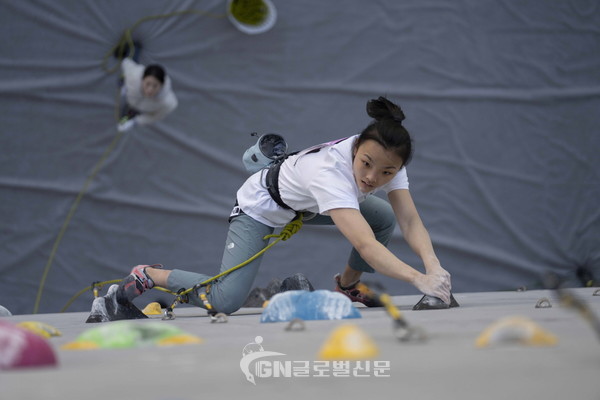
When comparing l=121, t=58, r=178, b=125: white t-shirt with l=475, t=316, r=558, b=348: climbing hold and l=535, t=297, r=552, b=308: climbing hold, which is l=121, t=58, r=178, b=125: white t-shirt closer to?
l=535, t=297, r=552, b=308: climbing hold

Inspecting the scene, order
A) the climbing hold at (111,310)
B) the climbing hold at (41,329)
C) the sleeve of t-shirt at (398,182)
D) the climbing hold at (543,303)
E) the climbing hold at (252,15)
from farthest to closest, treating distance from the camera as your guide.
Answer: the climbing hold at (252,15) < the sleeve of t-shirt at (398,182) < the climbing hold at (111,310) < the climbing hold at (543,303) < the climbing hold at (41,329)

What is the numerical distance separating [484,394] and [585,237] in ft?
13.3

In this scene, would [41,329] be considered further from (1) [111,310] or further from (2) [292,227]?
(2) [292,227]

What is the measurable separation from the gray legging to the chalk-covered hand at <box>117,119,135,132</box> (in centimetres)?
179

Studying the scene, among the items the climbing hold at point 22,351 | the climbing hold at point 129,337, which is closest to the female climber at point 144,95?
the climbing hold at point 129,337

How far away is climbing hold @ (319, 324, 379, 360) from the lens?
2.65 ft

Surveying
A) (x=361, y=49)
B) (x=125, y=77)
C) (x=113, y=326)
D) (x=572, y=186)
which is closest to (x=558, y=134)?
(x=572, y=186)

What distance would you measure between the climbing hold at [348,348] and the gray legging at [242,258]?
4.59ft

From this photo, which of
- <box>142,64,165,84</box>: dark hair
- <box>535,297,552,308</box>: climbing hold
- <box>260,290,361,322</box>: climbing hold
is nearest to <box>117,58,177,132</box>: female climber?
<box>142,64,165,84</box>: dark hair

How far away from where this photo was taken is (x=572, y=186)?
4340 millimetres

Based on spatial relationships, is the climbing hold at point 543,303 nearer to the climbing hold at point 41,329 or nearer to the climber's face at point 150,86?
the climbing hold at point 41,329

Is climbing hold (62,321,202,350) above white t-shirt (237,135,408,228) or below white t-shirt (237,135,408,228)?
below

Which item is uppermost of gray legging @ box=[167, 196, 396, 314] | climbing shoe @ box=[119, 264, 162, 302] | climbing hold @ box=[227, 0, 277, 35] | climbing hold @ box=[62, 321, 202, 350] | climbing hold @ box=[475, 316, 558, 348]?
climbing hold @ box=[227, 0, 277, 35]

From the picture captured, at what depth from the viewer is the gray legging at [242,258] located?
7.32ft
